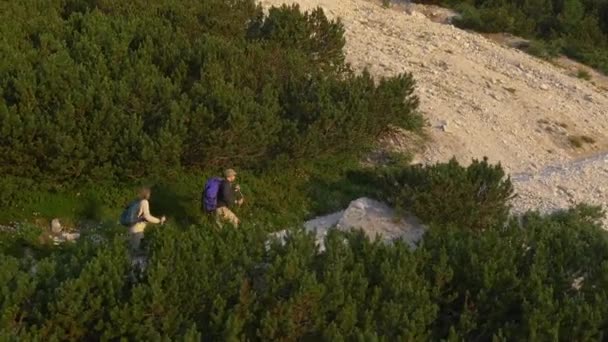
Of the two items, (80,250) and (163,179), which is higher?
(80,250)

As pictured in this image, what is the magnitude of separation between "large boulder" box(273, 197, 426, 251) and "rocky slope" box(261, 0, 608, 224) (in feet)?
6.97

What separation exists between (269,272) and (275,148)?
17.2 feet

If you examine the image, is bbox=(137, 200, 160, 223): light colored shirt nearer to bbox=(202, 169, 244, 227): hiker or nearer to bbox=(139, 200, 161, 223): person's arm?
bbox=(139, 200, 161, 223): person's arm

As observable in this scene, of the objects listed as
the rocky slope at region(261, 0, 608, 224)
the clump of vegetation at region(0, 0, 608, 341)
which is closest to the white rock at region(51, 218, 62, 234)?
the clump of vegetation at region(0, 0, 608, 341)

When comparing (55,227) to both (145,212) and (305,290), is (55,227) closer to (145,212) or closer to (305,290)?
(145,212)

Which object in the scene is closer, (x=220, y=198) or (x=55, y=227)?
(x=220, y=198)

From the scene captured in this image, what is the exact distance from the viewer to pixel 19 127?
11062 millimetres

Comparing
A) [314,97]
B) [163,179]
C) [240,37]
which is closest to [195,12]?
[240,37]

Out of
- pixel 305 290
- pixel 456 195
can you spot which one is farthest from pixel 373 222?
pixel 305 290

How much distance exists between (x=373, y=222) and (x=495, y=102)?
6.54m

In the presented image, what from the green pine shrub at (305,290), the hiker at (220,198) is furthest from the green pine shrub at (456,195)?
the green pine shrub at (305,290)

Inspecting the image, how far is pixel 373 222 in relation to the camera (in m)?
11.8

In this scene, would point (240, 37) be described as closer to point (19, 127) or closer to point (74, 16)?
point (74, 16)

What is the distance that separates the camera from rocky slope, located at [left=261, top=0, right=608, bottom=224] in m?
14.4
